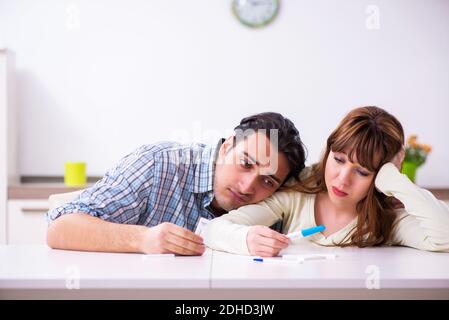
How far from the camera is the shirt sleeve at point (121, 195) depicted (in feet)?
4.88

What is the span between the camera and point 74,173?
3.23 metres

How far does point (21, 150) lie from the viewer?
343cm

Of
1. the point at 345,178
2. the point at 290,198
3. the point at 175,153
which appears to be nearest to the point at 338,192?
the point at 345,178

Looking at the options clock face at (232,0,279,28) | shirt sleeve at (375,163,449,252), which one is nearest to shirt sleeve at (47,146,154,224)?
shirt sleeve at (375,163,449,252)

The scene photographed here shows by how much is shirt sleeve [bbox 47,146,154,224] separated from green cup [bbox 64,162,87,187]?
1.59 metres

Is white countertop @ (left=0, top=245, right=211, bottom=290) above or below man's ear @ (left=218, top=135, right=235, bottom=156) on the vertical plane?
below

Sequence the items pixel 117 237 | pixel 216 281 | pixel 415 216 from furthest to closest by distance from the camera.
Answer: pixel 415 216
pixel 117 237
pixel 216 281

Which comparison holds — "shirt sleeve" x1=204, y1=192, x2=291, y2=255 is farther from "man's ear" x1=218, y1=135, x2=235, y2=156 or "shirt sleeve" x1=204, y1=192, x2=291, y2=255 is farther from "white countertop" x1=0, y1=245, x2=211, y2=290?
"man's ear" x1=218, y1=135, x2=235, y2=156

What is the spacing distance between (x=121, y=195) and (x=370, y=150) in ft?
2.10

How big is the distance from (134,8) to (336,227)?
2194mm

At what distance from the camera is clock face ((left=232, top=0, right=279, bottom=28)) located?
11.1 feet

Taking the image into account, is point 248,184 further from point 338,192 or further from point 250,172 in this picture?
point 338,192
